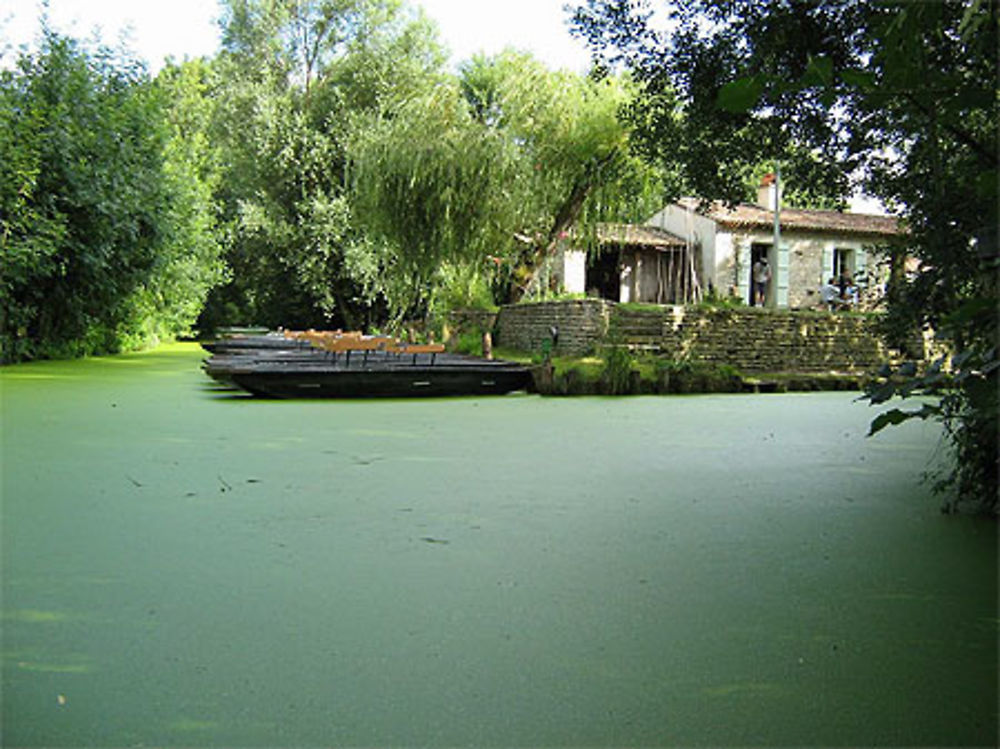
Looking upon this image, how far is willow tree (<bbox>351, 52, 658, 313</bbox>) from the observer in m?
10.6

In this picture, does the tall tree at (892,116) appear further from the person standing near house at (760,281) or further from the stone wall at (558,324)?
the person standing near house at (760,281)

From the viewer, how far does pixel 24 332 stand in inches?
436

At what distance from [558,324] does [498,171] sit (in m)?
2.06

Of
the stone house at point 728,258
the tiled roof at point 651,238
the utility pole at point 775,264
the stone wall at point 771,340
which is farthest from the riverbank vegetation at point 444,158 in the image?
the utility pole at point 775,264

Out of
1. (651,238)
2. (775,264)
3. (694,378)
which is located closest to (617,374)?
(694,378)

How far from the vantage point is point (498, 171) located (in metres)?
10.6

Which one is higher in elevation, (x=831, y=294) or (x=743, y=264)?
(x=743, y=264)

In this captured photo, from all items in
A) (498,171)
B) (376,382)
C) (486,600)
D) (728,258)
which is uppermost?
(498,171)

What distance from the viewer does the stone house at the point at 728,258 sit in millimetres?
17031

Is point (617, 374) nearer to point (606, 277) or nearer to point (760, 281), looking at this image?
point (760, 281)

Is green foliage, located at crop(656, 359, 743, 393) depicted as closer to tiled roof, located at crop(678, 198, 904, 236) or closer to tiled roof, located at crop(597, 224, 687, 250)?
tiled roof, located at crop(597, 224, 687, 250)

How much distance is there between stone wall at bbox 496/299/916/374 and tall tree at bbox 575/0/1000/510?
4.81m

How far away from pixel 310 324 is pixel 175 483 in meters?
18.6

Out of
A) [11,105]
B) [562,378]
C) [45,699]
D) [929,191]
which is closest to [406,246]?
[562,378]
